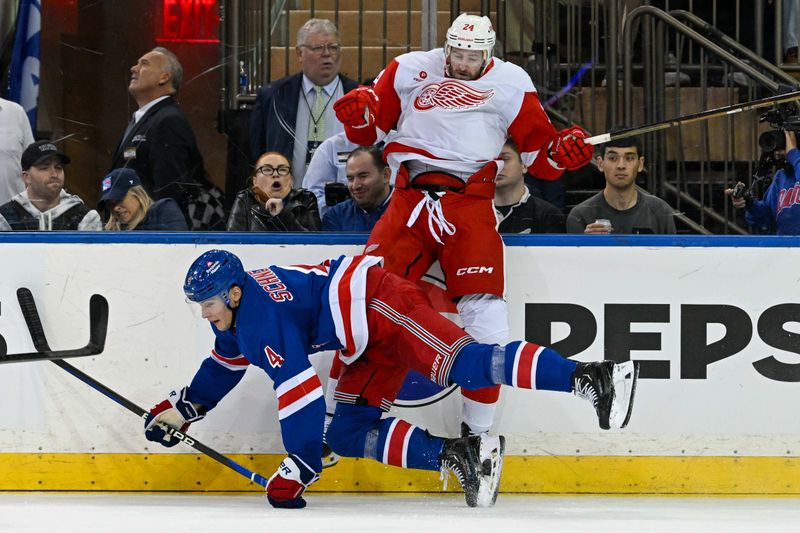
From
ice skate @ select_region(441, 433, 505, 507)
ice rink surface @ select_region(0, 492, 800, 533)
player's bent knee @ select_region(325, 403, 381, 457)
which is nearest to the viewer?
ice rink surface @ select_region(0, 492, 800, 533)

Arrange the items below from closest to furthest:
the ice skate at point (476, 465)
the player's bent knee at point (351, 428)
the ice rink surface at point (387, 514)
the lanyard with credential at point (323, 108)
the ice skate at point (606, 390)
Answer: the ice rink surface at point (387, 514), the ice skate at point (606, 390), the ice skate at point (476, 465), the player's bent knee at point (351, 428), the lanyard with credential at point (323, 108)

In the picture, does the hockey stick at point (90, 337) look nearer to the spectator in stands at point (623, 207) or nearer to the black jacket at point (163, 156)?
the black jacket at point (163, 156)

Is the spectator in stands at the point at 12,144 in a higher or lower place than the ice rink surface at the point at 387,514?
higher

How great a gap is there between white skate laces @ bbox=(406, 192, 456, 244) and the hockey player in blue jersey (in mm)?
231

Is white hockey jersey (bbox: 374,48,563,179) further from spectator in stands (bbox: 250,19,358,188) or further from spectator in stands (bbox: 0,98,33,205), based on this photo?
spectator in stands (bbox: 0,98,33,205)

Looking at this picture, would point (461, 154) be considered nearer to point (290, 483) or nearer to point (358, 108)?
point (358, 108)

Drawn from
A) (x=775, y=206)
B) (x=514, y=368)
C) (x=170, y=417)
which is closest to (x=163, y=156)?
(x=170, y=417)

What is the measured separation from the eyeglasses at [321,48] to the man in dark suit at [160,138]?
430mm

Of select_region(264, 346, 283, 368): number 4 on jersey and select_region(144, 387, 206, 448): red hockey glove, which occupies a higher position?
select_region(264, 346, 283, 368): number 4 on jersey

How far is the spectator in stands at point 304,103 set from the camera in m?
4.24

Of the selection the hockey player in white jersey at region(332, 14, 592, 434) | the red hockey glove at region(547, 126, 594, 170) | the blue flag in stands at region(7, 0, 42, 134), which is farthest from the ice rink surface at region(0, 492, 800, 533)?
the blue flag in stands at region(7, 0, 42, 134)

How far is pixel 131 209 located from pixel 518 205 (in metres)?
1.24

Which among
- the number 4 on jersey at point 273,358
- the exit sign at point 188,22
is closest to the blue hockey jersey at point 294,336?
the number 4 on jersey at point 273,358

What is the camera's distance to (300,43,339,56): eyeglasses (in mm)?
4318
